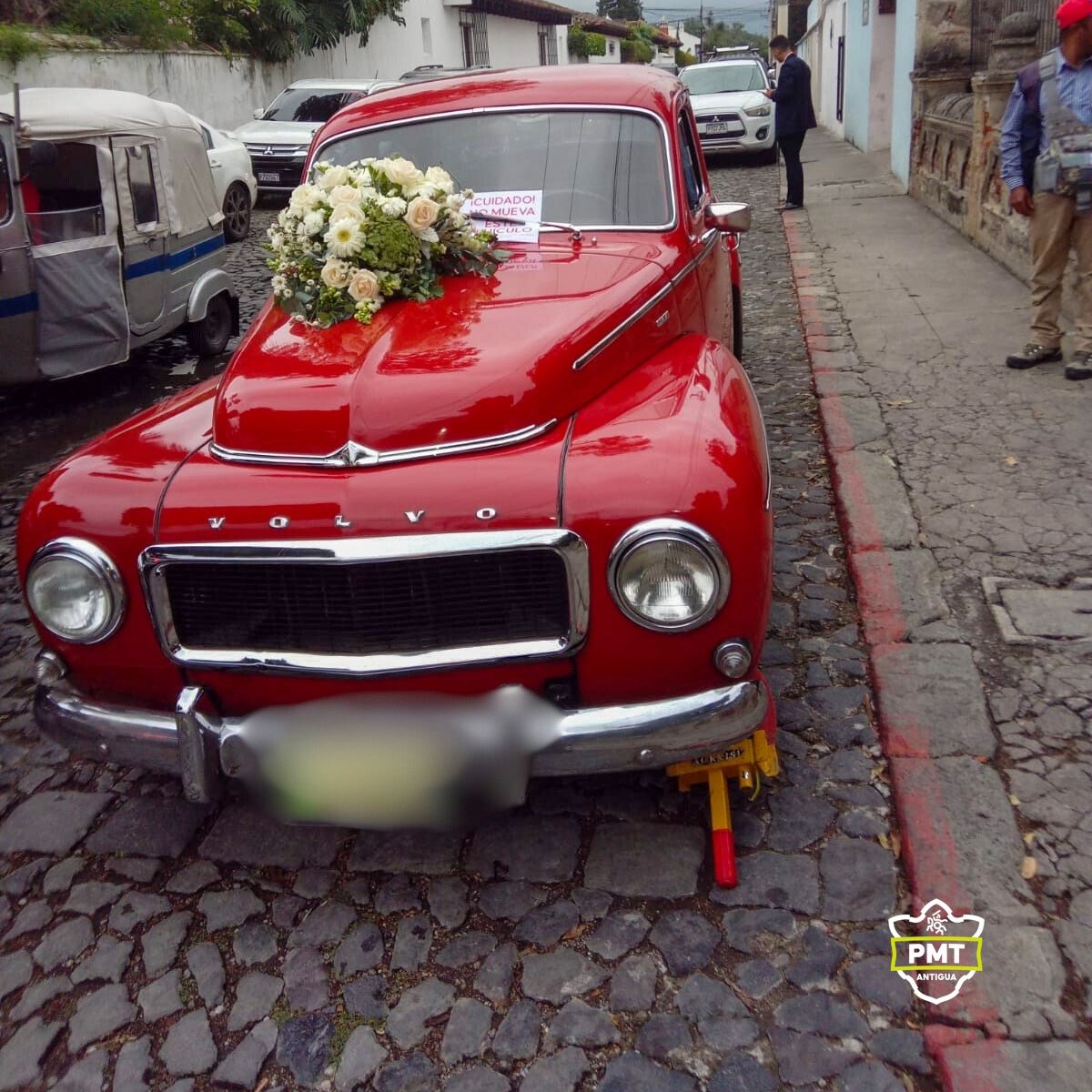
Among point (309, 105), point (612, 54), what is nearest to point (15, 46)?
point (309, 105)

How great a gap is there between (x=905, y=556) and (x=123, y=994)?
3.05 metres

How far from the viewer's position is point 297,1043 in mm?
2357

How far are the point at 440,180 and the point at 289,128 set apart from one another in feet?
43.6

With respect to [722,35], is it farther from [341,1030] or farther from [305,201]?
[341,1030]

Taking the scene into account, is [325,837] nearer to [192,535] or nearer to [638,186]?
[192,535]

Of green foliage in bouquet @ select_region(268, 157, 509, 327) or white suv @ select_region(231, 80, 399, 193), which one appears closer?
green foliage in bouquet @ select_region(268, 157, 509, 327)

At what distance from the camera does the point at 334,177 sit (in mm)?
3430

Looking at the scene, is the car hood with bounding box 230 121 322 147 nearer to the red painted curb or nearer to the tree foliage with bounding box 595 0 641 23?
the red painted curb

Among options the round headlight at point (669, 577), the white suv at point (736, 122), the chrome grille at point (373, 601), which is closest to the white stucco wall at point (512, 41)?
the white suv at point (736, 122)

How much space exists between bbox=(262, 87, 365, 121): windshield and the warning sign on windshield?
13632 millimetres

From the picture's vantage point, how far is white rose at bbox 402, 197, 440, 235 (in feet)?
10.8

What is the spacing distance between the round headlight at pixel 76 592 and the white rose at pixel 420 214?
138 cm

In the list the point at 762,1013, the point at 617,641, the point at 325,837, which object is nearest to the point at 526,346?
the point at 617,641

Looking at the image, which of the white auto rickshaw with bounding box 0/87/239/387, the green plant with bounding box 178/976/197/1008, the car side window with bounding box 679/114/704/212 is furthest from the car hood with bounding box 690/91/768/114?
the green plant with bounding box 178/976/197/1008
